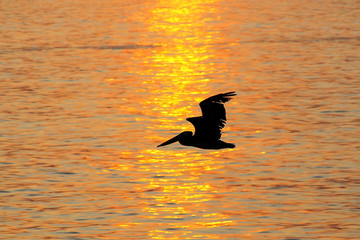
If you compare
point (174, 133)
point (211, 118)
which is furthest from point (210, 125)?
point (174, 133)

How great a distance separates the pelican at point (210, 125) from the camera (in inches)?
662

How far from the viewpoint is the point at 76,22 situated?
68.4 m

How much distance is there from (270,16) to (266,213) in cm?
5015

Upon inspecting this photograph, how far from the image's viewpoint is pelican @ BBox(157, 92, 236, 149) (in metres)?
16.8

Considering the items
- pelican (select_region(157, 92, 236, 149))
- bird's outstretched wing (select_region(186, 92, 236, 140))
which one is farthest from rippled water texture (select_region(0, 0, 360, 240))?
bird's outstretched wing (select_region(186, 92, 236, 140))

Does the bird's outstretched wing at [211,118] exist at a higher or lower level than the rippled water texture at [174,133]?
higher

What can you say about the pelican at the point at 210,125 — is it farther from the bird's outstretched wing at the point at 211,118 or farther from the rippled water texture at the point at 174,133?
the rippled water texture at the point at 174,133

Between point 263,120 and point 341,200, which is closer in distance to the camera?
point 341,200

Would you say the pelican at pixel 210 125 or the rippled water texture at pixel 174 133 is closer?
the pelican at pixel 210 125

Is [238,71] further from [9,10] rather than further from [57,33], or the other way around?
[9,10]

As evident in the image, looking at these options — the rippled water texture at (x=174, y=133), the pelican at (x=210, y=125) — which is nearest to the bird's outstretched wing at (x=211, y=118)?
the pelican at (x=210, y=125)

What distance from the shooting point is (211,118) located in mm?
17078

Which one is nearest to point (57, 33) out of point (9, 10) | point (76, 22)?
point (76, 22)

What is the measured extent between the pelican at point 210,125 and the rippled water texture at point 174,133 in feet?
6.51
